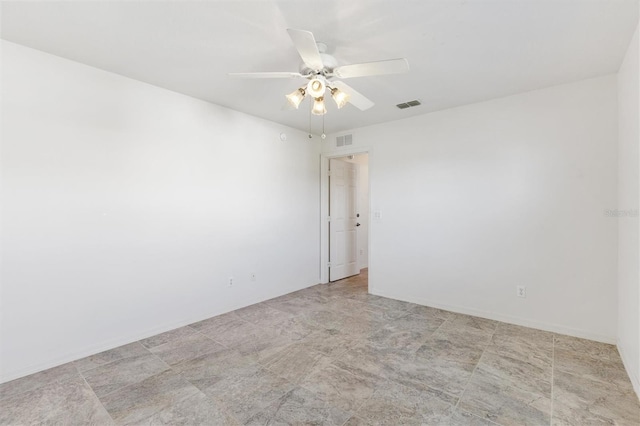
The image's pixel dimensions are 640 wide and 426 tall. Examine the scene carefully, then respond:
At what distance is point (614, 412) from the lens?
180 centimetres

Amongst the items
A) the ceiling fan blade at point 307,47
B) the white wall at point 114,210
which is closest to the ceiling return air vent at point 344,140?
the white wall at point 114,210

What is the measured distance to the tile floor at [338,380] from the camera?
1792 millimetres

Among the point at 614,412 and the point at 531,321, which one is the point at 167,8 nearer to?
the point at 614,412

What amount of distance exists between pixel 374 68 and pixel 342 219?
3.55 meters

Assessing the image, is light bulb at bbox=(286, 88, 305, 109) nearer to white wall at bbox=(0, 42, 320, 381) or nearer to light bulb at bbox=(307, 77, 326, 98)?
light bulb at bbox=(307, 77, 326, 98)

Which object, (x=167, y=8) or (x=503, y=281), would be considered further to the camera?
(x=503, y=281)

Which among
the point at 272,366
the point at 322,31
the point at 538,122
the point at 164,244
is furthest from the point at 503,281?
the point at 164,244

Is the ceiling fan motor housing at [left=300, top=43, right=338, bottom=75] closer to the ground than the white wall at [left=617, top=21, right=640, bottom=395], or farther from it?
farther from it

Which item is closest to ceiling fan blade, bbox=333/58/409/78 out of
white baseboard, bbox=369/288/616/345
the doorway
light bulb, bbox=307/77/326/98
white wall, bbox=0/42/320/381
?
light bulb, bbox=307/77/326/98

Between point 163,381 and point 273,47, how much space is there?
2.62 meters

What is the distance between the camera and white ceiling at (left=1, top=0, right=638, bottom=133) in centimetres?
180

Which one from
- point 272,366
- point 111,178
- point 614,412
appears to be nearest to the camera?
point 614,412

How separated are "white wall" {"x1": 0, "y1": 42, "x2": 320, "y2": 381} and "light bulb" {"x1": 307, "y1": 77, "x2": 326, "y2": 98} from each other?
1753 millimetres

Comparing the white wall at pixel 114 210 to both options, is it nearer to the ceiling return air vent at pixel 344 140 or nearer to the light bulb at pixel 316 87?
the ceiling return air vent at pixel 344 140
